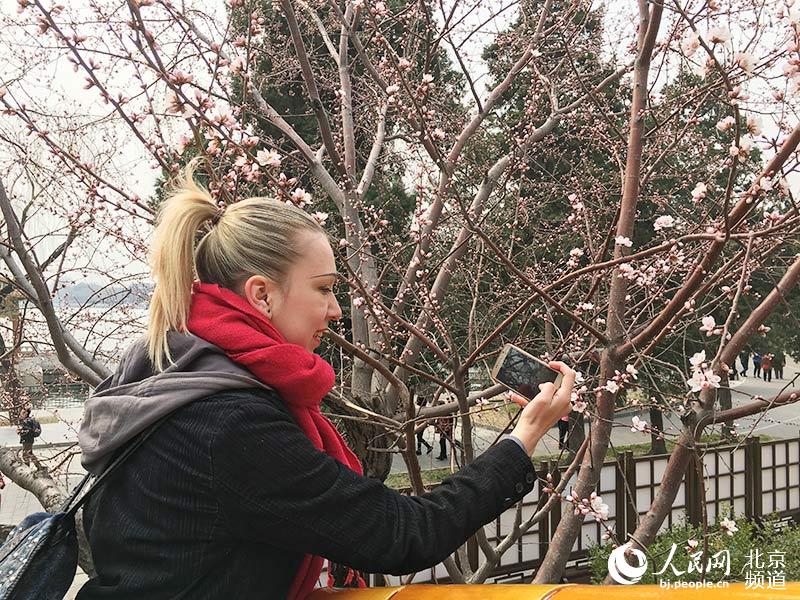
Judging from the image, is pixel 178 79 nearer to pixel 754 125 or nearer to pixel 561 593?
pixel 754 125

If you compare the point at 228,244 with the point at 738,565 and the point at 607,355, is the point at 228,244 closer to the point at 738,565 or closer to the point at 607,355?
the point at 607,355

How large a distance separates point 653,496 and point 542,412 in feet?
16.5

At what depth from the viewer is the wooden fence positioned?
514 centimetres

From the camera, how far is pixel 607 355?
229 cm

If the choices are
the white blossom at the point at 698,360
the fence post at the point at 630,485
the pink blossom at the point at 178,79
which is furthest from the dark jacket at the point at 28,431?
the fence post at the point at 630,485

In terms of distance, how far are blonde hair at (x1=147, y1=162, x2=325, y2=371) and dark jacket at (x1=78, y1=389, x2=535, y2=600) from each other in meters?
0.19

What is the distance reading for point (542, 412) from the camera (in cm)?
124

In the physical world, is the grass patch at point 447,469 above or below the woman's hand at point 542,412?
below

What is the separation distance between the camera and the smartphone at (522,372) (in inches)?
57.1

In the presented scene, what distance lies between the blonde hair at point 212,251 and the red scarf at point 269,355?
35mm

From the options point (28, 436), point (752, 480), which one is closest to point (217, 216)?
point (28, 436)

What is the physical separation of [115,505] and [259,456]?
275 millimetres

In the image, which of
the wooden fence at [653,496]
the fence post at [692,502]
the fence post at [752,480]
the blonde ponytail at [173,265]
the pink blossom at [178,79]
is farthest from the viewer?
the fence post at [752,480]

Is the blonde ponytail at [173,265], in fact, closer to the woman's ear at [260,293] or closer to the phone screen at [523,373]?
the woman's ear at [260,293]
